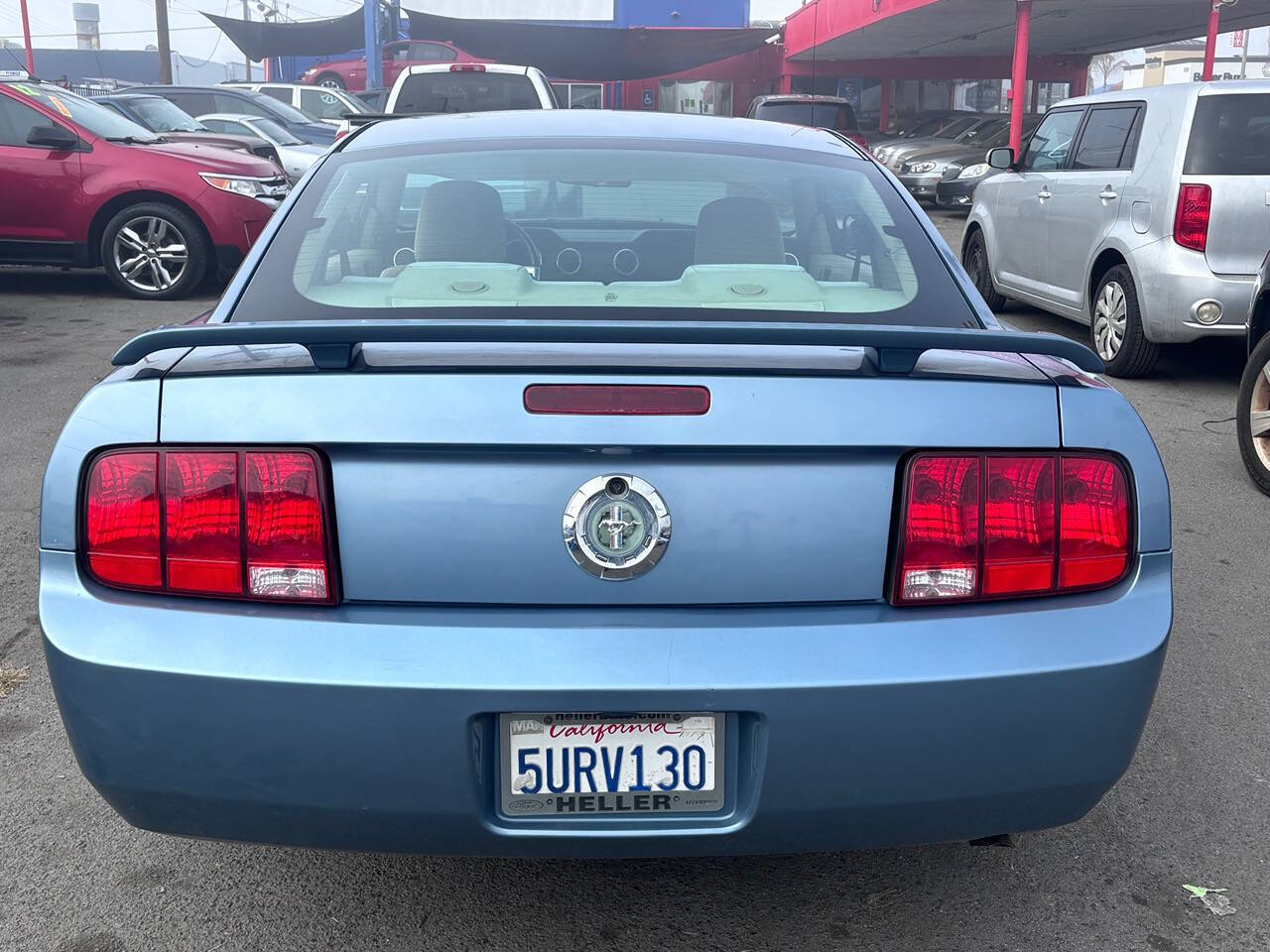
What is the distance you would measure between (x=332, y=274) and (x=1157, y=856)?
6.92 ft

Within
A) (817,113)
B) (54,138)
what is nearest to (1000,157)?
(54,138)

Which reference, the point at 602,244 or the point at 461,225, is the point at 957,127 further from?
the point at 461,225

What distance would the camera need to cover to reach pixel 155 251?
10070mm

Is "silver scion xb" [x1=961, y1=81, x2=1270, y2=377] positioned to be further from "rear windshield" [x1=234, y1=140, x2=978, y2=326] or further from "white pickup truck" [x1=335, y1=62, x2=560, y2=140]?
"white pickup truck" [x1=335, y1=62, x2=560, y2=140]

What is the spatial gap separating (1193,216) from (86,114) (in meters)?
8.29

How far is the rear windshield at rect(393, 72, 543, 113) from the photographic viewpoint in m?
12.2

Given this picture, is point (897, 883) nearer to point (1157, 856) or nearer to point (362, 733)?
point (1157, 856)

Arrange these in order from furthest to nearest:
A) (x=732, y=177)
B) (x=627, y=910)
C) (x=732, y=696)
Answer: (x=732, y=177) < (x=627, y=910) < (x=732, y=696)

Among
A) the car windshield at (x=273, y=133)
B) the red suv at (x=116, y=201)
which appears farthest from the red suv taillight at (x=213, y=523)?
the car windshield at (x=273, y=133)

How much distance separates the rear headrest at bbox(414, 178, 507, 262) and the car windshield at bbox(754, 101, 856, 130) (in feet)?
54.0

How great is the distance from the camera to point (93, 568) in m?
2.03

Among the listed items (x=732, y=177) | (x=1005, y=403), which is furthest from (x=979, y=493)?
(x=732, y=177)

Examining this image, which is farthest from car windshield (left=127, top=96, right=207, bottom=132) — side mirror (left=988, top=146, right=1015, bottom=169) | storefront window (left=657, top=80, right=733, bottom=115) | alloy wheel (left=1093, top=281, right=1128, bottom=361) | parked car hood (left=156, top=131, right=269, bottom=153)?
storefront window (left=657, top=80, right=733, bottom=115)

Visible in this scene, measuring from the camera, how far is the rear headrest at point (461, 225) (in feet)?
9.20
